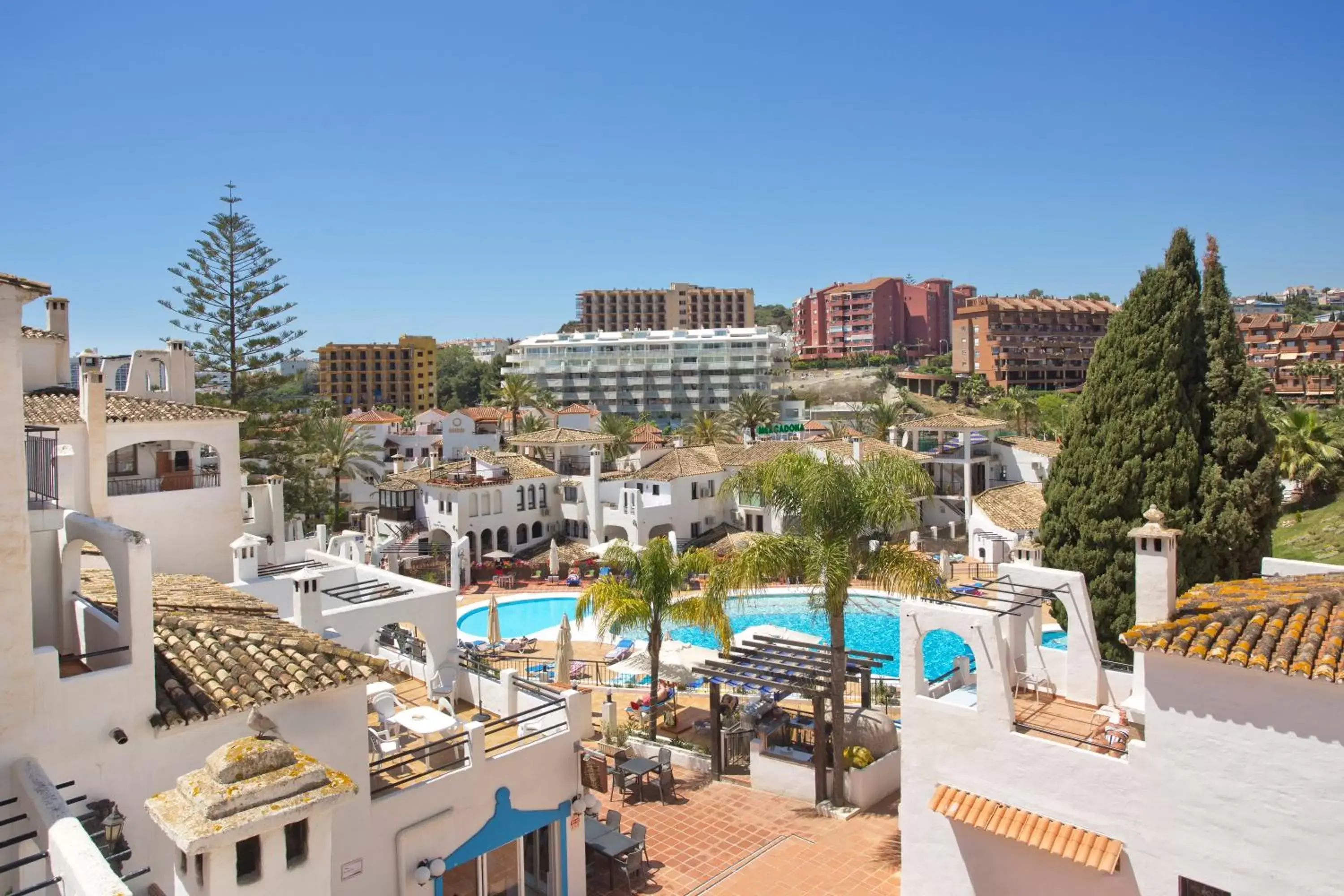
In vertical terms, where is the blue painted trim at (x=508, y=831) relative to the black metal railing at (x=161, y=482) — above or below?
below

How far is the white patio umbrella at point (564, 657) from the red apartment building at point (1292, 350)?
6785cm

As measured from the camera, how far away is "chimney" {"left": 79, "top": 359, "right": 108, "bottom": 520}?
53.0ft

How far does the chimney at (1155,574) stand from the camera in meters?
11.3

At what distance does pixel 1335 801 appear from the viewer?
8.38 metres

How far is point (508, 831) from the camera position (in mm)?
10938

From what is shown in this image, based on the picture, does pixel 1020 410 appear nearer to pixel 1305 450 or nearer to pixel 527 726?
pixel 1305 450

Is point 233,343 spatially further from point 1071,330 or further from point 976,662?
point 1071,330

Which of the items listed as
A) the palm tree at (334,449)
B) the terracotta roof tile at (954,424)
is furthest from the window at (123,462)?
the terracotta roof tile at (954,424)

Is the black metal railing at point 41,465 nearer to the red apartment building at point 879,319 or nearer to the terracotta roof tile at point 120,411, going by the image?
the terracotta roof tile at point 120,411

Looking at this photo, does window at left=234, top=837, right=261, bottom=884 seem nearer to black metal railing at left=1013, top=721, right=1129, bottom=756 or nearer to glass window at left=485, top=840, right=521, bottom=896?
glass window at left=485, top=840, right=521, bottom=896

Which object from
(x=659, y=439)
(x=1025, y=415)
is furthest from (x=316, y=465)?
(x=1025, y=415)

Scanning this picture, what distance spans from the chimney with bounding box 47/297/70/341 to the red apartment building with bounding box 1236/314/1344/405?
77341 millimetres

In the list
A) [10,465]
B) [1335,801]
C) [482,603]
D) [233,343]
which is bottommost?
[482,603]

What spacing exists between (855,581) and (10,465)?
28.7 m
